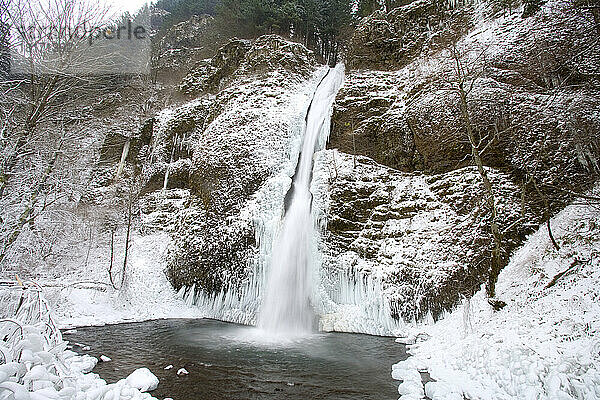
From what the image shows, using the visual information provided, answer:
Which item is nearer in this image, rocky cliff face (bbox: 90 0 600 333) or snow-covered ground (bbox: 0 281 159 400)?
snow-covered ground (bbox: 0 281 159 400)

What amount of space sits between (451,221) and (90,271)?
15.1 metres

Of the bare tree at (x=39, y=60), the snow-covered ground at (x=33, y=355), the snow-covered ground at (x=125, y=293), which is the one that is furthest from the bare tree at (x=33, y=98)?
the snow-covered ground at (x=125, y=293)

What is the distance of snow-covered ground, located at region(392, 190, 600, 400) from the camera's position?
14.3ft

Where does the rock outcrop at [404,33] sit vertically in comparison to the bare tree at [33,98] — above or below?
above

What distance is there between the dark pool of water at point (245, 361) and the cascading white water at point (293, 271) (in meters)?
1.07

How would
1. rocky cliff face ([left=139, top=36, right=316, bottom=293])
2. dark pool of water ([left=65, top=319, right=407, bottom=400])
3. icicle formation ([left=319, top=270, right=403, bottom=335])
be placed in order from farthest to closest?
rocky cliff face ([left=139, top=36, right=316, bottom=293]) < icicle formation ([left=319, top=270, right=403, bottom=335]) < dark pool of water ([left=65, top=319, right=407, bottom=400])

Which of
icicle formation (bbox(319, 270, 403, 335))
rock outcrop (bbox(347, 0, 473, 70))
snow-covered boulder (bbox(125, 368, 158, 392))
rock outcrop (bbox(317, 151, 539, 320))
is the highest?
rock outcrop (bbox(347, 0, 473, 70))

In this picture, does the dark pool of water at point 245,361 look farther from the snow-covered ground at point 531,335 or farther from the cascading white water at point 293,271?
the cascading white water at point 293,271

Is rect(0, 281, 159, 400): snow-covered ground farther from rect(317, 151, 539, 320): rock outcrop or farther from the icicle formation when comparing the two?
rect(317, 151, 539, 320): rock outcrop

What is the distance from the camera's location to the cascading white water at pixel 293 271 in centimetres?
1104

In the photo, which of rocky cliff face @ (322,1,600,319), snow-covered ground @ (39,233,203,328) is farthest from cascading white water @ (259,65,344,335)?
snow-covered ground @ (39,233,203,328)

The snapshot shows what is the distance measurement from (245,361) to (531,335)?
5.60 metres

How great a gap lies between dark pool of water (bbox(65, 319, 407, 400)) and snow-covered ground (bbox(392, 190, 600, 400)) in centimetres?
78

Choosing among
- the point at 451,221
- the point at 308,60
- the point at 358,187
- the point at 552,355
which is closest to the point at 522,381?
the point at 552,355
